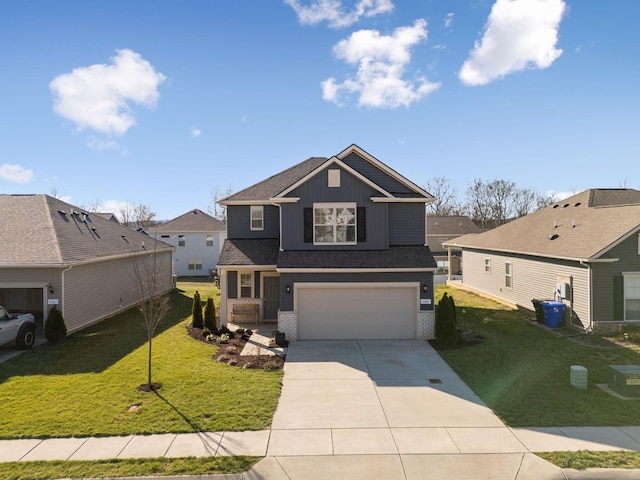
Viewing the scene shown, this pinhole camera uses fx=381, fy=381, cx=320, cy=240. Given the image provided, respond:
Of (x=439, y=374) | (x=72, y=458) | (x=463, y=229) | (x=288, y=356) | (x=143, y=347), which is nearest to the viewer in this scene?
(x=72, y=458)

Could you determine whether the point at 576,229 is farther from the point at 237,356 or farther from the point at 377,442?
the point at 237,356

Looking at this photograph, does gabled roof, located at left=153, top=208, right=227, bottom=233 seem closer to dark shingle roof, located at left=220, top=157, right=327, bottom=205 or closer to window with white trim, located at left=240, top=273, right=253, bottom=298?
dark shingle roof, located at left=220, top=157, right=327, bottom=205

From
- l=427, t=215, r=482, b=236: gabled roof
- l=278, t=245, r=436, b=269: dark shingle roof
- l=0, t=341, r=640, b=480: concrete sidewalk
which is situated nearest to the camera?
l=0, t=341, r=640, b=480: concrete sidewalk

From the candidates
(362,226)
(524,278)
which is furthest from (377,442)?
(524,278)

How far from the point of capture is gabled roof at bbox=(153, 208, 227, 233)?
39.7 meters

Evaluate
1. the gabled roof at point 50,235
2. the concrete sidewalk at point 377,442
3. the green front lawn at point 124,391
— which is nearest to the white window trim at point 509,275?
the concrete sidewalk at point 377,442

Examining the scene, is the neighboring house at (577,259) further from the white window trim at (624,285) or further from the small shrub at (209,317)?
the small shrub at (209,317)

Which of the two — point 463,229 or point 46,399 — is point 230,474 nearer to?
point 46,399

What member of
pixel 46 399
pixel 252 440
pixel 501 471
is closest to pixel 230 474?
pixel 252 440

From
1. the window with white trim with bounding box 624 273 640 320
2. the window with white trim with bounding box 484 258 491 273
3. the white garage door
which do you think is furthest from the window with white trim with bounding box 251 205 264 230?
the window with white trim with bounding box 624 273 640 320

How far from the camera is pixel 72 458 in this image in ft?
22.6

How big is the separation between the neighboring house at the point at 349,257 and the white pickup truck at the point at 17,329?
6.91 meters

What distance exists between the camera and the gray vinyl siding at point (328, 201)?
15758mm

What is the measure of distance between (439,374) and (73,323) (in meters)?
14.6
